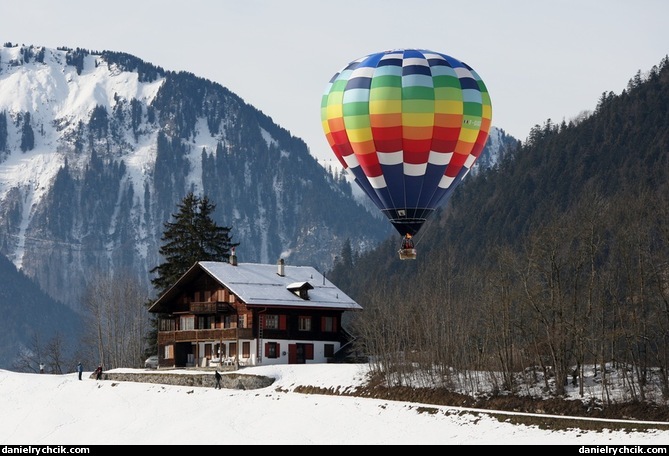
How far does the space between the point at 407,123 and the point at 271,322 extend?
28.7 metres

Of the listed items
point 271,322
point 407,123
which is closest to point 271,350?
point 271,322

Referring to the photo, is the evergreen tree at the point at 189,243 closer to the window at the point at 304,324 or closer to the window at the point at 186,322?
the window at the point at 186,322

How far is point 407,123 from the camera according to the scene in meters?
64.4

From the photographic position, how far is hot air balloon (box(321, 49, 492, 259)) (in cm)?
6444

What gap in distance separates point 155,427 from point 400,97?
21.3 m

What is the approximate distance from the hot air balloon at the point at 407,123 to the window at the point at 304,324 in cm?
2581

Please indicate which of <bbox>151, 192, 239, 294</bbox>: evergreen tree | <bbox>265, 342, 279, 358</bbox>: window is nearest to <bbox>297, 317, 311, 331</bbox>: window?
<bbox>265, 342, 279, 358</bbox>: window

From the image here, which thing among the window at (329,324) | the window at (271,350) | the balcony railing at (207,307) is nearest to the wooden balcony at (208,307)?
the balcony railing at (207,307)

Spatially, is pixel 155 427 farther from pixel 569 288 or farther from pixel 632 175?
pixel 632 175

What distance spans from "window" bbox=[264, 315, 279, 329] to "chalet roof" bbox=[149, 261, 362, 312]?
122cm

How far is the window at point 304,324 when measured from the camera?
91062 millimetres
